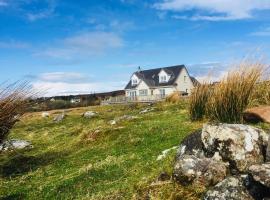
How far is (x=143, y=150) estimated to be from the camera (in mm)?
14609

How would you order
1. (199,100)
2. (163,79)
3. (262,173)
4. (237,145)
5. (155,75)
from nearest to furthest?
(262,173)
(237,145)
(199,100)
(163,79)
(155,75)

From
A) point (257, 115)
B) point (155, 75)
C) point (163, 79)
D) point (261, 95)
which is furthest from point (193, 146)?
point (155, 75)

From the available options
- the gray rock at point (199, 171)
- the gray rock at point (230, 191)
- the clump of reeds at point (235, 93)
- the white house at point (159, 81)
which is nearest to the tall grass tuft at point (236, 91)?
the clump of reeds at point (235, 93)

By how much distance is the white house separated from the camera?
9338cm

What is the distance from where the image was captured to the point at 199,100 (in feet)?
57.2

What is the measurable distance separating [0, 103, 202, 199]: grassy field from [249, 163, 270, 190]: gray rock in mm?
1663

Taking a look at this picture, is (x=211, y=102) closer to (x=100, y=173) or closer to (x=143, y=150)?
(x=143, y=150)

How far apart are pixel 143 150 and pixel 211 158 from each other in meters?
5.11

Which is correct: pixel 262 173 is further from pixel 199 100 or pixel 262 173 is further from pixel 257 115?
pixel 199 100

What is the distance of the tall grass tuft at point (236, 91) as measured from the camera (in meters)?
14.9

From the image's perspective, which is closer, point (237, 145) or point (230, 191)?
point (230, 191)

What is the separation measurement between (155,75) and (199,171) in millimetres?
88660

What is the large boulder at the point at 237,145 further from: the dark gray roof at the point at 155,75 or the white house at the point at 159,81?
the dark gray roof at the point at 155,75

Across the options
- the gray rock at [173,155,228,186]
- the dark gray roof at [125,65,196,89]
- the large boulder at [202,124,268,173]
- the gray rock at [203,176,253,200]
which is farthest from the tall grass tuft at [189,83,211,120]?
the dark gray roof at [125,65,196,89]
